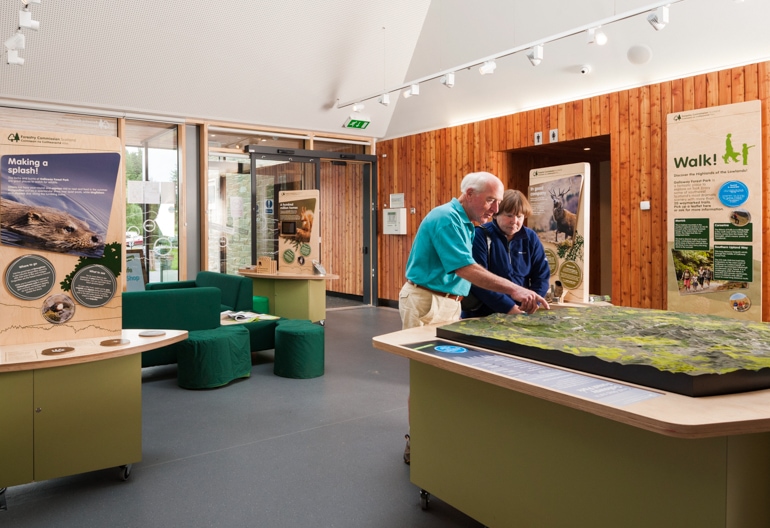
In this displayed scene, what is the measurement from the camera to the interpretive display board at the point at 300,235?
27.3 feet

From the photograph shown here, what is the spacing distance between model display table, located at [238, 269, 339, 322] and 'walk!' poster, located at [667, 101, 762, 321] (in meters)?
4.36

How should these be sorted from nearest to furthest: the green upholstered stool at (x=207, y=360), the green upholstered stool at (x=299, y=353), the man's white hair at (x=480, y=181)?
the man's white hair at (x=480, y=181)
the green upholstered stool at (x=207, y=360)
the green upholstered stool at (x=299, y=353)

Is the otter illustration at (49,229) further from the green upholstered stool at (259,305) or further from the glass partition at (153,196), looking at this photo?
the glass partition at (153,196)

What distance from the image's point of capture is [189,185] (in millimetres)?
8969

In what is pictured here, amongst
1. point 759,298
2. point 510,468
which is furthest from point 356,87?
point 510,468

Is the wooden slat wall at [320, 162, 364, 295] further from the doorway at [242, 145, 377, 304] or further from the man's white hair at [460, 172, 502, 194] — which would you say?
the man's white hair at [460, 172, 502, 194]

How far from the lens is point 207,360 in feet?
15.9

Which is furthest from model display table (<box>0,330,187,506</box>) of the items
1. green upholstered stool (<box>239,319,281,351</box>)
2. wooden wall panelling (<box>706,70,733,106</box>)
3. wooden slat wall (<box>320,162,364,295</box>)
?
wooden slat wall (<box>320,162,364,295</box>)

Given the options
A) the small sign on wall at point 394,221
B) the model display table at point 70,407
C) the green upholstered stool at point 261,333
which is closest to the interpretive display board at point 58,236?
the model display table at point 70,407

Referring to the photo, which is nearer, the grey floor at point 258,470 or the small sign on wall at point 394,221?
the grey floor at point 258,470

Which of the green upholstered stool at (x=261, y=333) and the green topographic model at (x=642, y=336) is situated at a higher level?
the green topographic model at (x=642, y=336)

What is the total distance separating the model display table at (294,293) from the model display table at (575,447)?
5293 millimetres

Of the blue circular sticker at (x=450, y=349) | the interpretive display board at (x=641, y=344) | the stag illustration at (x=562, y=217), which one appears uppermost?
the stag illustration at (x=562, y=217)

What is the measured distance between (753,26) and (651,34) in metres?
0.98
